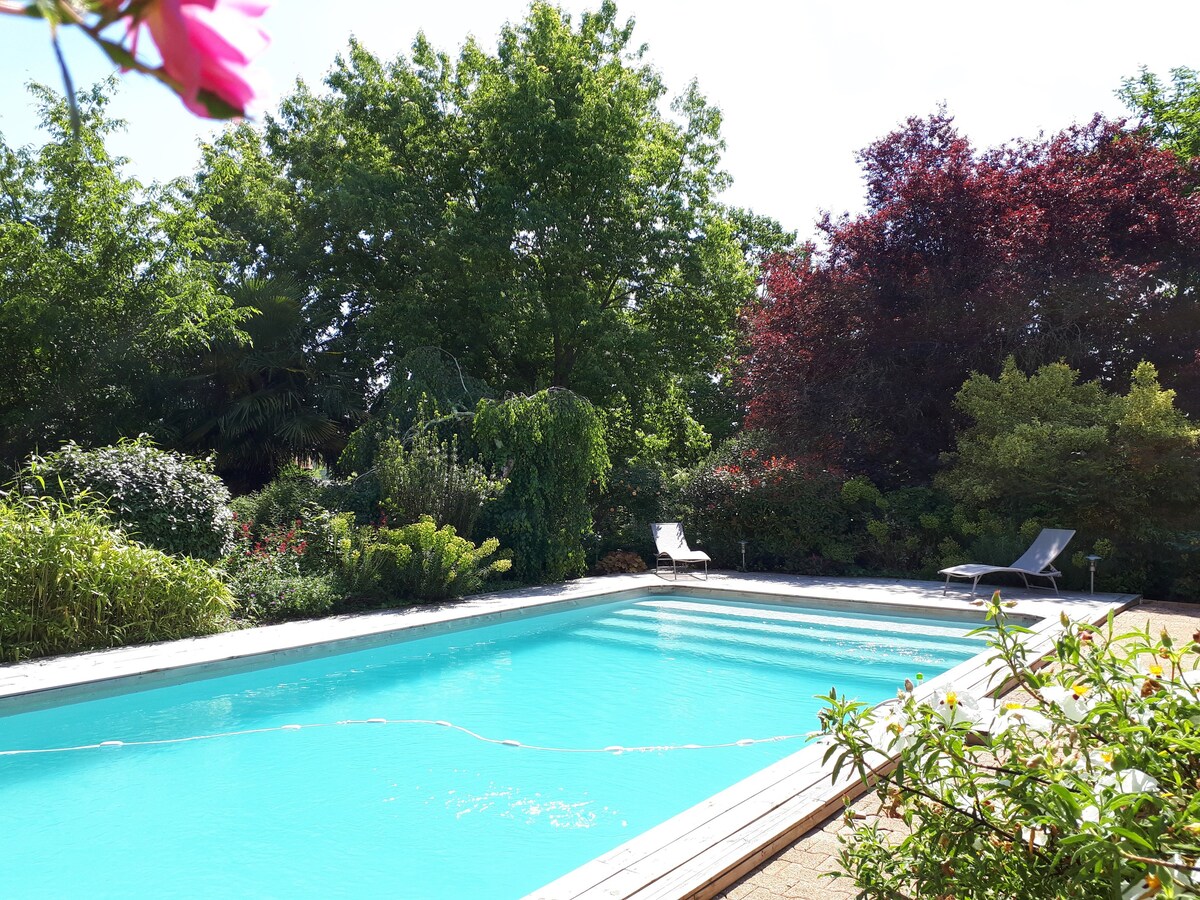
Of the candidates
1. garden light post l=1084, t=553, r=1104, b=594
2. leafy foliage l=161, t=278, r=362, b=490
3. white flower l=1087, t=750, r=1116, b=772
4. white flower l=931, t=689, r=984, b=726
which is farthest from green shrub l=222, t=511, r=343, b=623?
garden light post l=1084, t=553, r=1104, b=594

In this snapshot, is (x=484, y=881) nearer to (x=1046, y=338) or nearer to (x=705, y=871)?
(x=705, y=871)

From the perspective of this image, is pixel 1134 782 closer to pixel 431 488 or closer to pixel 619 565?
pixel 431 488

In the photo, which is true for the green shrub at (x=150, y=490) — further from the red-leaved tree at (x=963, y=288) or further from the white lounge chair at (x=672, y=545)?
the red-leaved tree at (x=963, y=288)

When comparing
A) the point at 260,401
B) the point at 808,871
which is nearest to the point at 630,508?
the point at 260,401

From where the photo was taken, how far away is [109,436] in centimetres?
1482

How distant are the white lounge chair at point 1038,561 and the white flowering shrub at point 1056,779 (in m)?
8.66

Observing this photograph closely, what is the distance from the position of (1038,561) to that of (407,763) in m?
8.18

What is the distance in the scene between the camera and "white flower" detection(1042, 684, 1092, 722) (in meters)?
1.88

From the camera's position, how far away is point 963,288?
12664mm

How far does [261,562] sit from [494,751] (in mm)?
4984

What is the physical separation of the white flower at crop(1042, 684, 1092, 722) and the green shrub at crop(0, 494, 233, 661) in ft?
25.7

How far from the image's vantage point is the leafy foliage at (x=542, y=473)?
12016mm

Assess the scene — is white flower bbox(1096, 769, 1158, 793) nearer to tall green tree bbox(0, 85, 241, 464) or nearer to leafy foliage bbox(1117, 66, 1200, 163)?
tall green tree bbox(0, 85, 241, 464)

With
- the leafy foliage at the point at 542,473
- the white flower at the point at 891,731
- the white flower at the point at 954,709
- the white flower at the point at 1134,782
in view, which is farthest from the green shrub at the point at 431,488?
the white flower at the point at 1134,782
